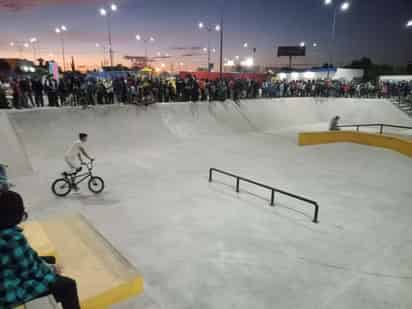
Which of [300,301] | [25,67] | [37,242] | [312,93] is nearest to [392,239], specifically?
[300,301]

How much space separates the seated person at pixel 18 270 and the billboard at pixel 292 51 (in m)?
57.3

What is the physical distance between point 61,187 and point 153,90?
9.90 metres

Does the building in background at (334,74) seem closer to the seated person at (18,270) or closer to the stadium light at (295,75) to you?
the stadium light at (295,75)

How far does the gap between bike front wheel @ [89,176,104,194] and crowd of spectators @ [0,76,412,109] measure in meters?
7.40

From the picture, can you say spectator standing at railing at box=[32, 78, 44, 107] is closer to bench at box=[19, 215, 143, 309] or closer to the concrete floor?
the concrete floor

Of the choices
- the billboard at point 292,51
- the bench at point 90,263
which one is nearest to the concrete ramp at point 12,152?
the bench at point 90,263

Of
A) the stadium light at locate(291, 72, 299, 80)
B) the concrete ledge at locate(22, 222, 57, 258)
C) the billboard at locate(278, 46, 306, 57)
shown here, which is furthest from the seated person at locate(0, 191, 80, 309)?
the billboard at locate(278, 46, 306, 57)

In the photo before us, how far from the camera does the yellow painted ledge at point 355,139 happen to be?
12062 mm

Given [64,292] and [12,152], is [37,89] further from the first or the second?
[64,292]

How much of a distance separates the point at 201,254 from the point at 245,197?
2799mm

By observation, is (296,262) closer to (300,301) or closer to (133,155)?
(300,301)

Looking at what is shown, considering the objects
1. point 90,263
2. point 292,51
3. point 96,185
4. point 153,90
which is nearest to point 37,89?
point 153,90

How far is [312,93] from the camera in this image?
2448cm

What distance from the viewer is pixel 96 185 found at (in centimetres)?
736
